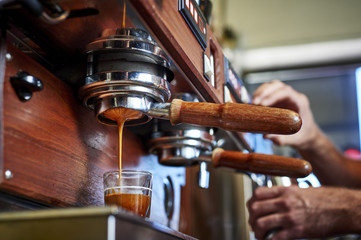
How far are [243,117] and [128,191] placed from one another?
0.67 feet

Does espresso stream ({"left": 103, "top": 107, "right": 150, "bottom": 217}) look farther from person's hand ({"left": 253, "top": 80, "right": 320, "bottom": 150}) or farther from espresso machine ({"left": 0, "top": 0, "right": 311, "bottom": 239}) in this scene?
Answer: person's hand ({"left": 253, "top": 80, "right": 320, "bottom": 150})

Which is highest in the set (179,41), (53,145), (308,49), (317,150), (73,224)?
(308,49)

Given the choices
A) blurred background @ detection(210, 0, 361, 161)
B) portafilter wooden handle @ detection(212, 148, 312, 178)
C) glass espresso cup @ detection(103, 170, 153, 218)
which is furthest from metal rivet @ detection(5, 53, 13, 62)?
blurred background @ detection(210, 0, 361, 161)

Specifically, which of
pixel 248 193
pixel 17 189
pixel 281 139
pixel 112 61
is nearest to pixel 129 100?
pixel 112 61

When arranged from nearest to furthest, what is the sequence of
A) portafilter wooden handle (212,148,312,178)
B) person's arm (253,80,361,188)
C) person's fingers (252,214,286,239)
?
portafilter wooden handle (212,148,312,178) → person's fingers (252,214,286,239) → person's arm (253,80,361,188)

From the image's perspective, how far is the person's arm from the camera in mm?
1471

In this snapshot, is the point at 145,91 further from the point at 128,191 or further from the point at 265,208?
the point at 265,208

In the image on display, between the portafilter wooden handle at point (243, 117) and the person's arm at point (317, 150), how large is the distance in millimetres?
760

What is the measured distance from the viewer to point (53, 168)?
2.10 ft

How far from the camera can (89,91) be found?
686 mm

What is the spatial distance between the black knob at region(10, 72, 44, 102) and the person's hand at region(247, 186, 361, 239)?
0.69 metres

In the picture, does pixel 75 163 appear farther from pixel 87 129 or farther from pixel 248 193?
pixel 248 193

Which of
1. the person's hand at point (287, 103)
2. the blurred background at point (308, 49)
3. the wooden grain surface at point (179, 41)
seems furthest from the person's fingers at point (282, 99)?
the blurred background at point (308, 49)

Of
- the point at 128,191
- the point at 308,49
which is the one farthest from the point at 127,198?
the point at 308,49
